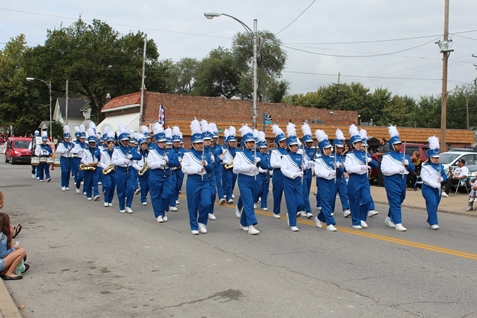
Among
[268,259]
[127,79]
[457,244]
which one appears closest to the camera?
[268,259]

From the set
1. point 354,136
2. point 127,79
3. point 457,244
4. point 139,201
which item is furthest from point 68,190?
point 127,79

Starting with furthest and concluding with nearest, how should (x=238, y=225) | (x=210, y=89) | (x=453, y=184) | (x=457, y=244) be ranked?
(x=210, y=89) < (x=453, y=184) < (x=238, y=225) < (x=457, y=244)

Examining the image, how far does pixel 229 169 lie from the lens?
14516 millimetres

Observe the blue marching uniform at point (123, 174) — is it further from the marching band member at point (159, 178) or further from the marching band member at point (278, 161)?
the marching band member at point (278, 161)

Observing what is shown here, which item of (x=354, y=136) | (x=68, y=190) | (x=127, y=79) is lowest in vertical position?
(x=68, y=190)

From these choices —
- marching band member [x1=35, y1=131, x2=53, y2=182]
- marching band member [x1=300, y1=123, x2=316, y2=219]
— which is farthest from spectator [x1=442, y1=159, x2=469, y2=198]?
marching band member [x1=35, y1=131, x2=53, y2=182]

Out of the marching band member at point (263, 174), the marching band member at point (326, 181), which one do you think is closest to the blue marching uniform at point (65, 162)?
the marching band member at point (263, 174)

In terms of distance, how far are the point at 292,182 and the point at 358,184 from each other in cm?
144

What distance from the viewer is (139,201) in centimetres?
1512

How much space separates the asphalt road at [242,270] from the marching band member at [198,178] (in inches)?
15.7

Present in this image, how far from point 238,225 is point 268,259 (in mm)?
3302

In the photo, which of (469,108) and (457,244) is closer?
(457,244)

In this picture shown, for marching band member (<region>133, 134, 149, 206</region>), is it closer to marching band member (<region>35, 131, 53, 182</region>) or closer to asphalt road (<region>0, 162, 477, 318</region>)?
asphalt road (<region>0, 162, 477, 318</region>)

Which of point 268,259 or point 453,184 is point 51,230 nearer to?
point 268,259
